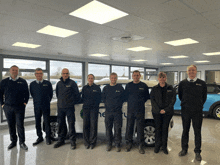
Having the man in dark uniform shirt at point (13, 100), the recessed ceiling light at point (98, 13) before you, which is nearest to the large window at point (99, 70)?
the man in dark uniform shirt at point (13, 100)

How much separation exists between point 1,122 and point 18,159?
328 cm

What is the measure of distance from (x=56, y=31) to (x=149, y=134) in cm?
308

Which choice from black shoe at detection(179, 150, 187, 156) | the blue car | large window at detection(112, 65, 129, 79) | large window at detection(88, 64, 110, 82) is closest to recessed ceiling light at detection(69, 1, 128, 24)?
black shoe at detection(179, 150, 187, 156)

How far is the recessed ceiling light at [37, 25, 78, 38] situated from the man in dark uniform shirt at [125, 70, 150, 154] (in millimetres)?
1883

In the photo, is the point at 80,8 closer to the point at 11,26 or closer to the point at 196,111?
the point at 11,26

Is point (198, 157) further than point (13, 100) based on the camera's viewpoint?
No

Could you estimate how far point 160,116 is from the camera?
315 centimetres

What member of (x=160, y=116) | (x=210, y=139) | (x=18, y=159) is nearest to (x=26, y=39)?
(x=18, y=159)

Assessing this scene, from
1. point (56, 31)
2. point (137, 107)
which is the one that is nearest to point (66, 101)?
point (137, 107)

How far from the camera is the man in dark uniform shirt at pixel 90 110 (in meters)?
3.45

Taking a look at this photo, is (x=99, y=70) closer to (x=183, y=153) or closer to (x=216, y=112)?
(x=216, y=112)

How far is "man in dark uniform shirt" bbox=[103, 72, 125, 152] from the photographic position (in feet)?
10.8

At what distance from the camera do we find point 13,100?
3363 mm

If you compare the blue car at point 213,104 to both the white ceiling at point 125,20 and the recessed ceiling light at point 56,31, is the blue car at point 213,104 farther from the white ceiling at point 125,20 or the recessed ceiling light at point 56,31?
the recessed ceiling light at point 56,31
